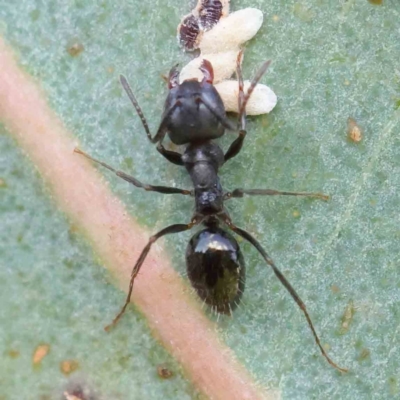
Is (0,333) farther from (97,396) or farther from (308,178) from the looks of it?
(308,178)

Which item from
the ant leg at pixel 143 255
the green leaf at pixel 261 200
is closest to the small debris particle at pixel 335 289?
the green leaf at pixel 261 200

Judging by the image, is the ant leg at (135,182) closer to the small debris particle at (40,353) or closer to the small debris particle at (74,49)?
the small debris particle at (74,49)

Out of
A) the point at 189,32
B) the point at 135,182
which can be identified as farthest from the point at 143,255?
the point at 189,32

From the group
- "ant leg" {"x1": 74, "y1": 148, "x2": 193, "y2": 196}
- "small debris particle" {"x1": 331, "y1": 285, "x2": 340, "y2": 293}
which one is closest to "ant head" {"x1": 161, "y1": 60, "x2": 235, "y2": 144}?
"ant leg" {"x1": 74, "y1": 148, "x2": 193, "y2": 196}

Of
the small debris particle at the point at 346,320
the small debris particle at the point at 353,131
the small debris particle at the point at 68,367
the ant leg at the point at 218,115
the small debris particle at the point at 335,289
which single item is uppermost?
the ant leg at the point at 218,115

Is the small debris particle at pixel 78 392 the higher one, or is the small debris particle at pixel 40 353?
the small debris particle at pixel 40 353

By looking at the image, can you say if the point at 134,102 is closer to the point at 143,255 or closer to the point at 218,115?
the point at 218,115

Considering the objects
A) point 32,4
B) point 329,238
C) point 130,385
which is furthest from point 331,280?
point 32,4
